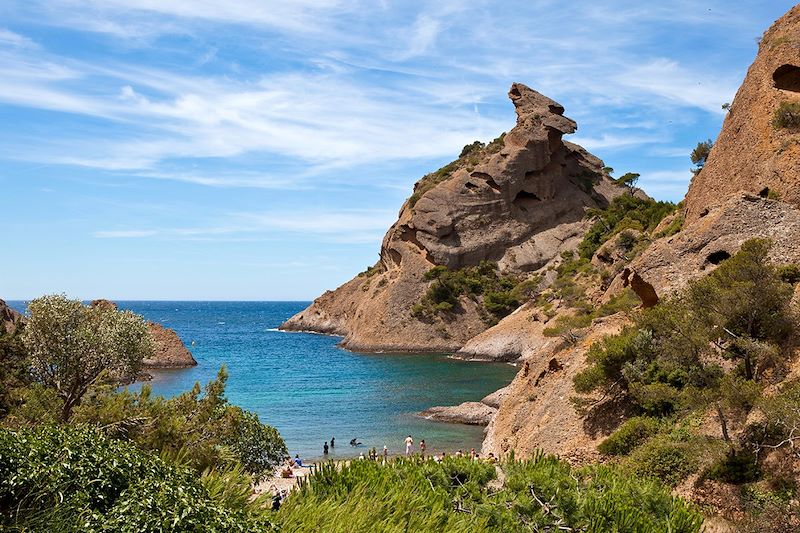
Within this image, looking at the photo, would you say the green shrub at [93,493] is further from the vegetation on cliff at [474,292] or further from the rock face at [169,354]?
the vegetation on cliff at [474,292]

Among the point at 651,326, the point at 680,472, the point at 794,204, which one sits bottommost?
the point at 680,472

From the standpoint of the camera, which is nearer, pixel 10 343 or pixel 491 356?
pixel 10 343

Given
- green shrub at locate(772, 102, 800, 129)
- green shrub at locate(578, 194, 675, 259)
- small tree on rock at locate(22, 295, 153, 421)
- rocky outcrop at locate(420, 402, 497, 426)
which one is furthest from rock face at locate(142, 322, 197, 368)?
green shrub at locate(772, 102, 800, 129)

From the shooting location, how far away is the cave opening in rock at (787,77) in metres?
29.4

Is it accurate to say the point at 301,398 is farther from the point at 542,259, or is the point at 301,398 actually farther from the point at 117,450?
the point at 542,259

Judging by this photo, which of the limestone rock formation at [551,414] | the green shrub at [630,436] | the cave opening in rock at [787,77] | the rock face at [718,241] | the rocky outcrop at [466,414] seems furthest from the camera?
the rocky outcrop at [466,414]

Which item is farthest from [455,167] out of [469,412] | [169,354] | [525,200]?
[469,412]

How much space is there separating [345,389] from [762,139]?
3630cm

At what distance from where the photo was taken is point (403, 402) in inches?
1905

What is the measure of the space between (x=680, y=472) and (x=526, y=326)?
5652 cm

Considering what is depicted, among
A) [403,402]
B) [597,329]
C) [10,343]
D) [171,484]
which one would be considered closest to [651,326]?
[597,329]

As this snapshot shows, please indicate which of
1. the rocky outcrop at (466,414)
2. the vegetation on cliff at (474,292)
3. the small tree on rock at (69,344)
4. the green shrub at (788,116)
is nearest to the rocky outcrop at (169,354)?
the vegetation on cliff at (474,292)

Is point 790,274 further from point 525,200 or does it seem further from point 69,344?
point 525,200

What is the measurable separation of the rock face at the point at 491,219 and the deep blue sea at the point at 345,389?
436 inches
